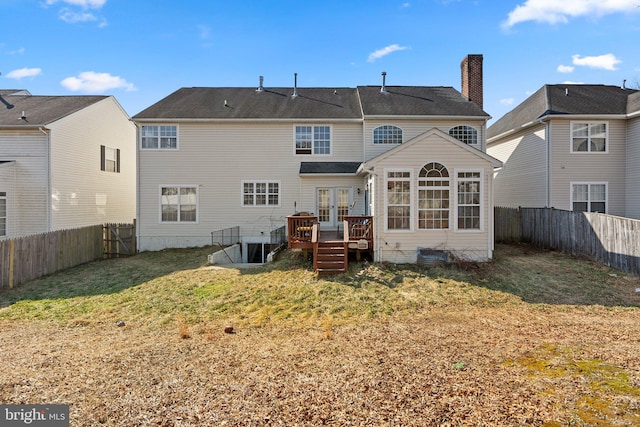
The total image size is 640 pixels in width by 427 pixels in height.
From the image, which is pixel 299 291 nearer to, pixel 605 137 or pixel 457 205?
pixel 457 205

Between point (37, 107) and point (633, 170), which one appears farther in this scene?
point (37, 107)

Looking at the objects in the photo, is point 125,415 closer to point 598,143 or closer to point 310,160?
point 310,160

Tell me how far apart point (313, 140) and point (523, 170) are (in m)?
11.8

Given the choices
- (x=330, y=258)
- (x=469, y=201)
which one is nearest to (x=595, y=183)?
(x=469, y=201)

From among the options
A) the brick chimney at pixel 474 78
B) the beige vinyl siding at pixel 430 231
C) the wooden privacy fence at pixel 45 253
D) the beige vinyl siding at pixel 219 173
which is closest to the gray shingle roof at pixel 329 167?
the beige vinyl siding at pixel 219 173

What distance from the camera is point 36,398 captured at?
15.7 ft

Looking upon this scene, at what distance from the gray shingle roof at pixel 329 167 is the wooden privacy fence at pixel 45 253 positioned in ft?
34.8

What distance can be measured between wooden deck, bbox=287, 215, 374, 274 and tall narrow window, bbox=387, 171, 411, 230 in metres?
0.80

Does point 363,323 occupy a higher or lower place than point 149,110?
lower

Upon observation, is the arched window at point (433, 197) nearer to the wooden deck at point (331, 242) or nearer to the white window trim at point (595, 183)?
the wooden deck at point (331, 242)

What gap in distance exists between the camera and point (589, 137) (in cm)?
1664

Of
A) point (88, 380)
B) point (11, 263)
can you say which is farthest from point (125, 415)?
point (11, 263)

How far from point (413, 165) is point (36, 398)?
1137 centimetres

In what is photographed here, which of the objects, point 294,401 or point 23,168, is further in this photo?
point 23,168
